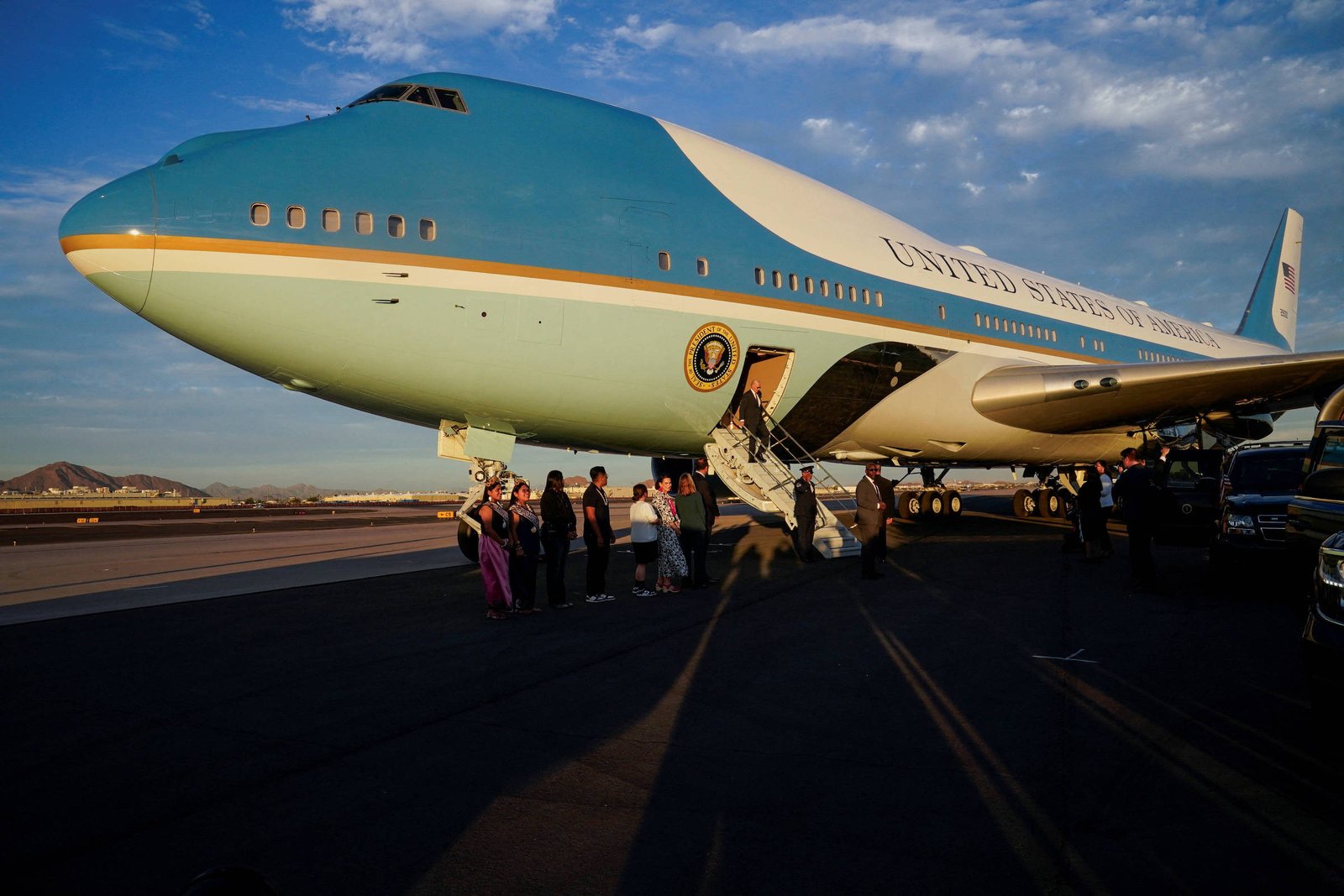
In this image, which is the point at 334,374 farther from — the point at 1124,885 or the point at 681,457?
the point at 1124,885

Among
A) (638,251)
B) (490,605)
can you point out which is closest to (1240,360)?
(638,251)

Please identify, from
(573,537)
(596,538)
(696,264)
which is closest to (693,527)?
(596,538)

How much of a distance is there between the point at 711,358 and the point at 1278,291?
33203 millimetres

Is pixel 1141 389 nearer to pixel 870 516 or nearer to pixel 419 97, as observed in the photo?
pixel 870 516

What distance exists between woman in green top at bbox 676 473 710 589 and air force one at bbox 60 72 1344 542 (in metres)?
1.43

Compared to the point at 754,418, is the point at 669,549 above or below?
below

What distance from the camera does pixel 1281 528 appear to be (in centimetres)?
941

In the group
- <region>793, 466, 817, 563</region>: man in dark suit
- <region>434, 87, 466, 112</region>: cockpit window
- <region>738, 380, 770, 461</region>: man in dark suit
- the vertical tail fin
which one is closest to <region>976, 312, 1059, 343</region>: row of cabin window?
<region>793, 466, 817, 563</region>: man in dark suit

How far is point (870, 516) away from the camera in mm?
11047

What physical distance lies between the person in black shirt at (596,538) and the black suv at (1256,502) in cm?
785

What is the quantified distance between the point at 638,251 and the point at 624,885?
853 cm

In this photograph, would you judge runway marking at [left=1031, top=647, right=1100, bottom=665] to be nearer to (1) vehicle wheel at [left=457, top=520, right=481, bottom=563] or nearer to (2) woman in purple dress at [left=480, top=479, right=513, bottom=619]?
(2) woman in purple dress at [left=480, top=479, right=513, bottom=619]

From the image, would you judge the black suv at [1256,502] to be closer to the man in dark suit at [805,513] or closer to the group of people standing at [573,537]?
the man in dark suit at [805,513]

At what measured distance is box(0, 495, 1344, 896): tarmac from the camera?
3.08 m
